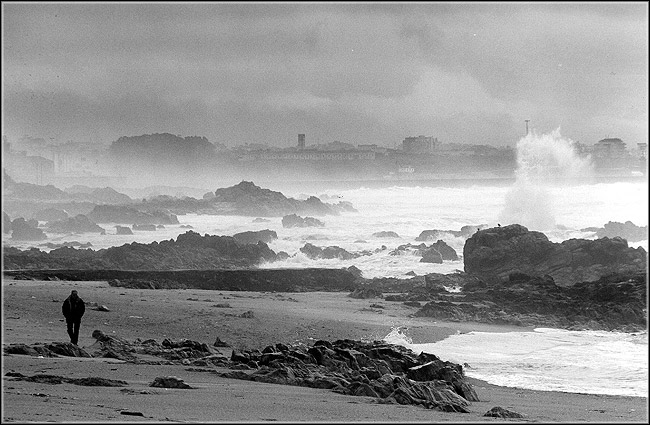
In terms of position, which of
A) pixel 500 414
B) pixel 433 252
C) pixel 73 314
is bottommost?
pixel 500 414

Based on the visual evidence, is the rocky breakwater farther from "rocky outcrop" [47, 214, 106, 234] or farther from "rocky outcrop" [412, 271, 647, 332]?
"rocky outcrop" [47, 214, 106, 234]

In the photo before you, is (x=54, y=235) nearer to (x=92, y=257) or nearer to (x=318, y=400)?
(x=92, y=257)

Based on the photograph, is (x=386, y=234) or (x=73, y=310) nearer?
(x=73, y=310)

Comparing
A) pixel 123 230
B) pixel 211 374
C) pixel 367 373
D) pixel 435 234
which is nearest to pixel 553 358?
pixel 367 373

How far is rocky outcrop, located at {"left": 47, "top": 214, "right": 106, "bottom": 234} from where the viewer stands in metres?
35.1

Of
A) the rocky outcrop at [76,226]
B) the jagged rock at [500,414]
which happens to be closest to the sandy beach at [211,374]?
the jagged rock at [500,414]

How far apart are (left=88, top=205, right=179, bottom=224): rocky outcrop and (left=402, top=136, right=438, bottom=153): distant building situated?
160 feet

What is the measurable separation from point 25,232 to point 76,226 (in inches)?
98.8

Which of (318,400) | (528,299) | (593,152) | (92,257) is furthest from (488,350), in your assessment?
(593,152)

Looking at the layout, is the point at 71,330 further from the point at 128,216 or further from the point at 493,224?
the point at 128,216

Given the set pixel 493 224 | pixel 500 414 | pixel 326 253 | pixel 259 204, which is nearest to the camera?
pixel 500 414

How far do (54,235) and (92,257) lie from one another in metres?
11.1

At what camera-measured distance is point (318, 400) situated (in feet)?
22.5

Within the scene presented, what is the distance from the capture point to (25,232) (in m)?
33.3
